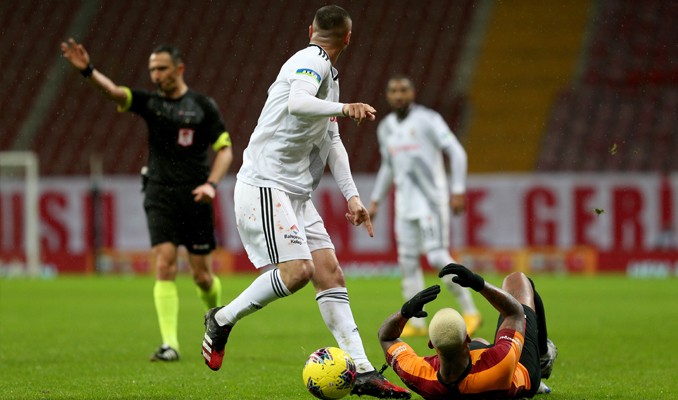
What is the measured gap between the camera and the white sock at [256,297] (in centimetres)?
614

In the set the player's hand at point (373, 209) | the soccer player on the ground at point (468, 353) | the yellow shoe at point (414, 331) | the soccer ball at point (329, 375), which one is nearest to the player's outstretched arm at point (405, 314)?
Answer: the soccer player on the ground at point (468, 353)

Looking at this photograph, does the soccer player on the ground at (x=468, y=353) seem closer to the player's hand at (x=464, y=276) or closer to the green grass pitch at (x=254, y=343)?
the player's hand at (x=464, y=276)

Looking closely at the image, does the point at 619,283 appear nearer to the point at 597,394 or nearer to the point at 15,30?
the point at 597,394

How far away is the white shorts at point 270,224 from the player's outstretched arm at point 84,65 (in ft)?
6.46

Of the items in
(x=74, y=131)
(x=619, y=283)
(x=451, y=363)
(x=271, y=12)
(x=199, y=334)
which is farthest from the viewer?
(x=271, y=12)

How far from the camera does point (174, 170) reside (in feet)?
28.1

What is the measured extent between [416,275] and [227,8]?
1980 centimetres

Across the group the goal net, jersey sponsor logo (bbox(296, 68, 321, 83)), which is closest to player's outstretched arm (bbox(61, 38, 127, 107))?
jersey sponsor logo (bbox(296, 68, 321, 83))

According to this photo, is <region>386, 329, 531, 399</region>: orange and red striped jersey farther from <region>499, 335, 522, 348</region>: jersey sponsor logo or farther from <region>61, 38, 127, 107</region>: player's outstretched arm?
<region>61, 38, 127, 107</region>: player's outstretched arm

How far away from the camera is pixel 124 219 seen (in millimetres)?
21844

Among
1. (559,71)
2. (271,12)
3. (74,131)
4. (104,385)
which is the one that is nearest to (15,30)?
(74,131)

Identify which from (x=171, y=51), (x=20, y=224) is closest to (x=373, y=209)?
(x=171, y=51)

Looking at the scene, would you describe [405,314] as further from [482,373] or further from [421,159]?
[421,159]

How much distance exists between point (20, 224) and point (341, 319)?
16.5 metres
